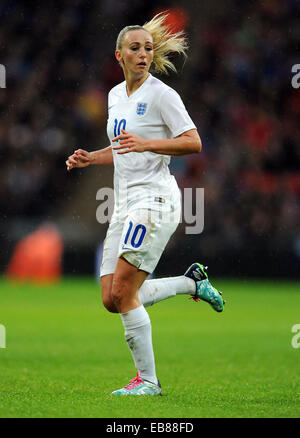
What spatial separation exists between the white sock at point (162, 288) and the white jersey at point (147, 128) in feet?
1.95

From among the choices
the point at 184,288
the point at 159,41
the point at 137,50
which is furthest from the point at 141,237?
the point at 159,41

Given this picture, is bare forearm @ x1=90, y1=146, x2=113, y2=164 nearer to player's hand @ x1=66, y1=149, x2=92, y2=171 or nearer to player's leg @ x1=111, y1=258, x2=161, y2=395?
player's hand @ x1=66, y1=149, x2=92, y2=171

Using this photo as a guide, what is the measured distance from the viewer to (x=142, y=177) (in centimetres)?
522

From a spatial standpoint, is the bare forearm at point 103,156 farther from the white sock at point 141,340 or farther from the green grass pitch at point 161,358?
the green grass pitch at point 161,358

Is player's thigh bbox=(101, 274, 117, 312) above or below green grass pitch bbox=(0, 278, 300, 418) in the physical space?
above

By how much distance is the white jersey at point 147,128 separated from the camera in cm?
510

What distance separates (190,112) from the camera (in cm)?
1784

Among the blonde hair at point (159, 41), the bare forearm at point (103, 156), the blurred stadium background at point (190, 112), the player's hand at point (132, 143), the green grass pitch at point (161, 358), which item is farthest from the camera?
the blurred stadium background at point (190, 112)

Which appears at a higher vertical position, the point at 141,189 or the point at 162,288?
the point at 141,189

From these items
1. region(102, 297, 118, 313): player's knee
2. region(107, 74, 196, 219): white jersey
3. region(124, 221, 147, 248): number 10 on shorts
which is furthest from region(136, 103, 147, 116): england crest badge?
region(102, 297, 118, 313): player's knee

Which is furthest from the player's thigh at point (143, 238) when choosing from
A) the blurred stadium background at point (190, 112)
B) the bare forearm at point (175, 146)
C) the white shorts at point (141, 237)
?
the blurred stadium background at point (190, 112)

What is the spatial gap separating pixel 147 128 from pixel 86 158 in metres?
0.56

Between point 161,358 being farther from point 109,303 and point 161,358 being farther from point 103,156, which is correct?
point 103,156

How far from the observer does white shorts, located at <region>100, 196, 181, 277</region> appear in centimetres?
504
